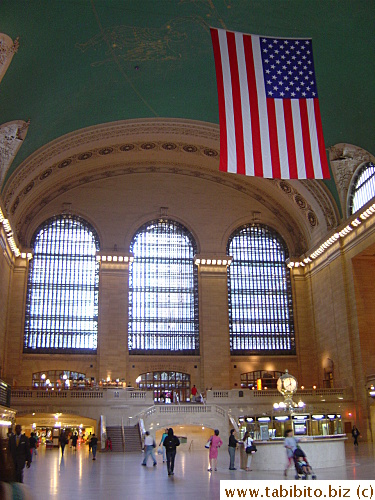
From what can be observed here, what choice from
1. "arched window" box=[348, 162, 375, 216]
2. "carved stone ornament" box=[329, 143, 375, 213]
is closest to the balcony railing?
"carved stone ornament" box=[329, 143, 375, 213]

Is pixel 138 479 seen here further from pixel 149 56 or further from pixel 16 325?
pixel 16 325

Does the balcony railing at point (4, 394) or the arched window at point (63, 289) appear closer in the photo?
the balcony railing at point (4, 394)

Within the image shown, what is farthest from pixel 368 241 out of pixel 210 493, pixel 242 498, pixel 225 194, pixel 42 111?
pixel 242 498

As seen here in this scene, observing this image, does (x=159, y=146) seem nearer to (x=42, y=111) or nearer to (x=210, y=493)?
(x=42, y=111)

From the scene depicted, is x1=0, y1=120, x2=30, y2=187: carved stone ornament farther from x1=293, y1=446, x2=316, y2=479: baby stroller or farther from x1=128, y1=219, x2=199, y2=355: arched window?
x1=293, y1=446, x2=316, y2=479: baby stroller

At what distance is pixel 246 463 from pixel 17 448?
6.67m

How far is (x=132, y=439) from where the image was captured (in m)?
26.3

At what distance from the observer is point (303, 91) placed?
15430 millimetres

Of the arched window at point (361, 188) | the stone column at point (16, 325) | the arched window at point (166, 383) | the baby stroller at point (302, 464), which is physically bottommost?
the baby stroller at point (302, 464)

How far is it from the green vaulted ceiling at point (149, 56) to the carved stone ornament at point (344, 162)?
0.79 metres

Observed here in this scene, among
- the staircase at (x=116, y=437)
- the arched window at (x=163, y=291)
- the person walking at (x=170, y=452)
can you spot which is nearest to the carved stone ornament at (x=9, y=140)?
the arched window at (x=163, y=291)

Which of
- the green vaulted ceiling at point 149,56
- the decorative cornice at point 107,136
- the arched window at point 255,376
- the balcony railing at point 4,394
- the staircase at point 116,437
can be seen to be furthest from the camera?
the arched window at point 255,376

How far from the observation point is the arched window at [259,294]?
3703 cm

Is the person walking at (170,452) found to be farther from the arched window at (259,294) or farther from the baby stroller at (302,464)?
the arched window at (259,294)
